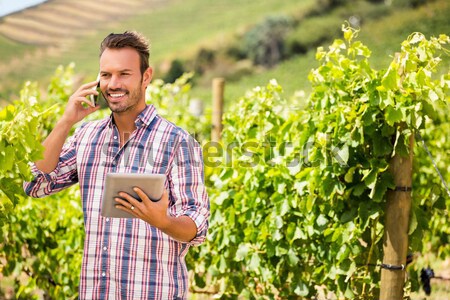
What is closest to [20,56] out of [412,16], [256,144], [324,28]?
[324,28]

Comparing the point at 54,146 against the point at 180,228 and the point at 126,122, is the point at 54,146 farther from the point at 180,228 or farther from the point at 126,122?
the point at 180,228

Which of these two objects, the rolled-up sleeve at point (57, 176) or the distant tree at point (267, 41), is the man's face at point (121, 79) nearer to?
the rolled-up sleeve at point (57, 176)

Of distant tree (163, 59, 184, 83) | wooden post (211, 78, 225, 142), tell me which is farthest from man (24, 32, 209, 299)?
distant tree (163, 59, 184, 83)

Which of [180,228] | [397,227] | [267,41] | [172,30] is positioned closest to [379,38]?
[267,41]

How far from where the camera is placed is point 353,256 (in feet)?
12.1

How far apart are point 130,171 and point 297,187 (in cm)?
143

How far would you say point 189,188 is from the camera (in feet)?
7.93

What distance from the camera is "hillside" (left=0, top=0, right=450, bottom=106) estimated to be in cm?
3438

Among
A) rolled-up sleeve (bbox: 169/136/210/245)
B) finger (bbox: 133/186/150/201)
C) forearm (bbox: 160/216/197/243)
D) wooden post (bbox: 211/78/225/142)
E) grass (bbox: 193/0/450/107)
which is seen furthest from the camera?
grass (bbox: 193/0/450/107)

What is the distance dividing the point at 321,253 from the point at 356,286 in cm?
21

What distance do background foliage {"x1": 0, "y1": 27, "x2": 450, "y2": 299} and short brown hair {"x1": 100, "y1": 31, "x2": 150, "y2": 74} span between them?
14.8 inches

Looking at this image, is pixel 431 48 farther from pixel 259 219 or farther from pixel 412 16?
pixel 412 16

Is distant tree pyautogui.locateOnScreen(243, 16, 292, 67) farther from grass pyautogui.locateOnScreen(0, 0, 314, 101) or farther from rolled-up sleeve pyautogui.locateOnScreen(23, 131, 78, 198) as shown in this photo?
rolled-up sleeve pyautogui.locateOnScreen(23, 131, 78, 198)

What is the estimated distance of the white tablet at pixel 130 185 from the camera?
214cm
